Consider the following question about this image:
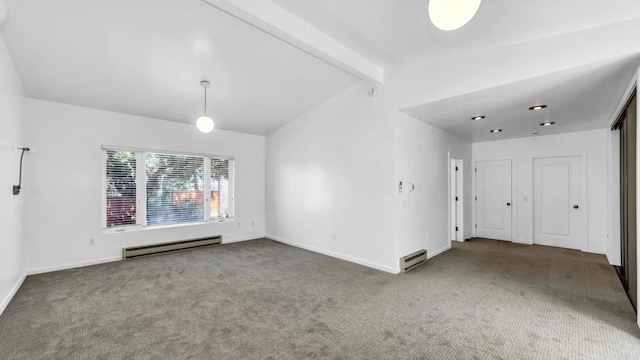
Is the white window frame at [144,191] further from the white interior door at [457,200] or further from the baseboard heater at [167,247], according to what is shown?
the white interior door at [457,200]

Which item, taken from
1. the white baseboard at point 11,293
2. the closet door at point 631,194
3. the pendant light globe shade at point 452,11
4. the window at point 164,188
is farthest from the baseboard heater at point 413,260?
the white baseboard at point 11,293

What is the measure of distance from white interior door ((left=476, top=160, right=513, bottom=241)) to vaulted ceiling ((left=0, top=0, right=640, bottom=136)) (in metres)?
3.05

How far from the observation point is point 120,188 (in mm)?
5176

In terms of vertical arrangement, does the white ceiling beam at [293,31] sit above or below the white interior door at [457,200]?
above

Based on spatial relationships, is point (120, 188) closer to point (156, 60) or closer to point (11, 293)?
point (11, 293)

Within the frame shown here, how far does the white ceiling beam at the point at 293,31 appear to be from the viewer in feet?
8.36

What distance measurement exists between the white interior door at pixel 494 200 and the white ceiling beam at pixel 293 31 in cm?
474

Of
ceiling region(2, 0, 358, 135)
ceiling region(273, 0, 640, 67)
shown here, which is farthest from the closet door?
ceiling region(2, 0, 358, 135)

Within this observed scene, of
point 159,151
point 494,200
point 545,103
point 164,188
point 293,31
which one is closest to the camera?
point 293,31

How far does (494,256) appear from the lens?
523 centimetres

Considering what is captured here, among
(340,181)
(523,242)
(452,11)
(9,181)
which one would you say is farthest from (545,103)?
(9,181)

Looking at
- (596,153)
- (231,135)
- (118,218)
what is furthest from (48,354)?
(596,153)

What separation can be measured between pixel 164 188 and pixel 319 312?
14.2 ft

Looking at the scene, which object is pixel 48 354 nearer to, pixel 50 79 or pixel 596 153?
pixel 50 79
